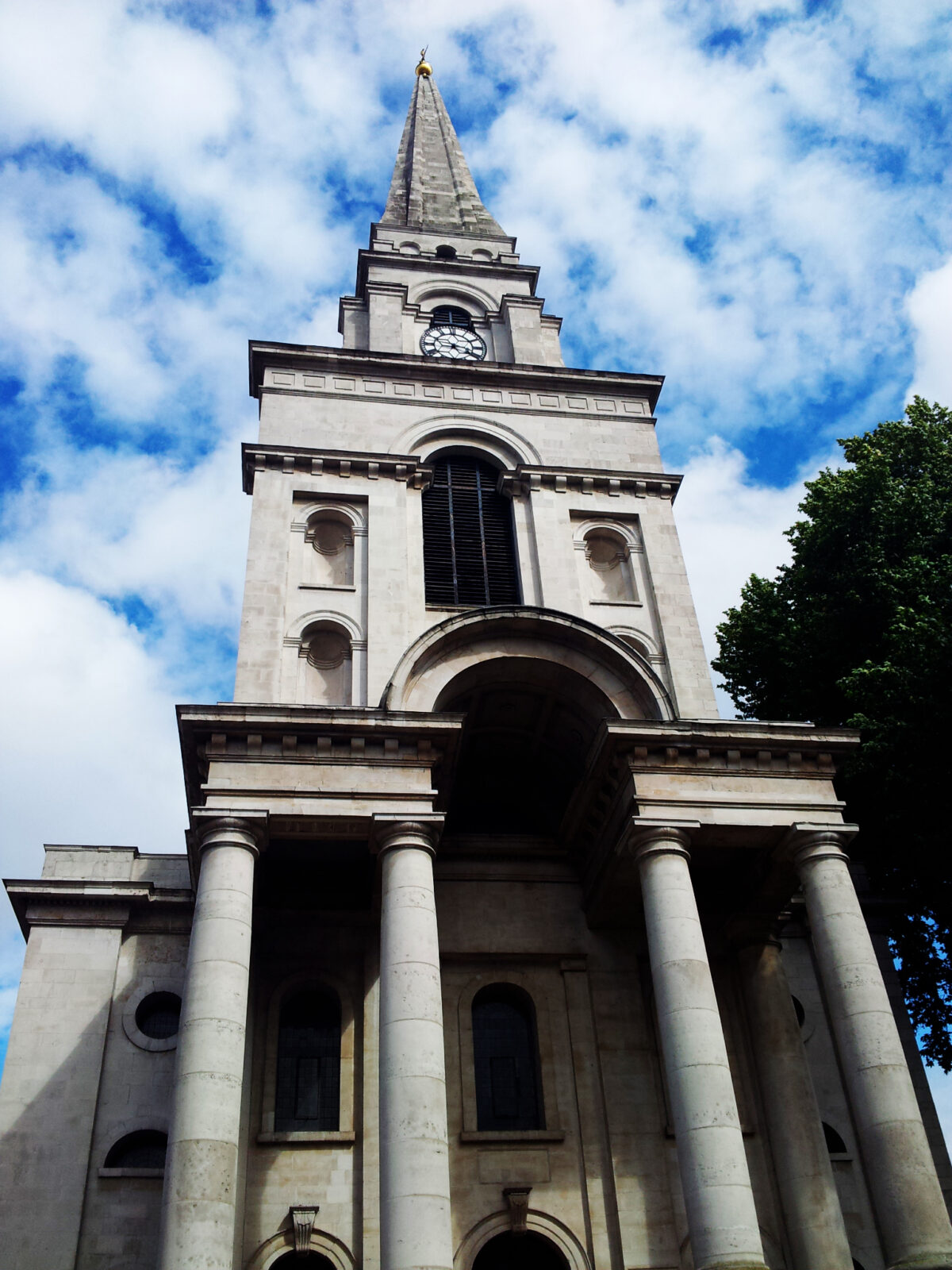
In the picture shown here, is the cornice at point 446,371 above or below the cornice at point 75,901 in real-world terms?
above

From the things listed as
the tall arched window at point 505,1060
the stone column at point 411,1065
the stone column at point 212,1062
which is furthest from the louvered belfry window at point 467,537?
the tall arched window at point 505,1060

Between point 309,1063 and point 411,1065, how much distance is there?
511cm

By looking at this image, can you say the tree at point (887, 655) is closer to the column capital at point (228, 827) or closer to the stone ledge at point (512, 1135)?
the stone ledge at point (512, 1135)

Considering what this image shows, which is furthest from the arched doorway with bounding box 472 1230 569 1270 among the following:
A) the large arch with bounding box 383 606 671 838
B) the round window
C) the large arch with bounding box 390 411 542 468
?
the large arch with bounding box 390 411 542 468

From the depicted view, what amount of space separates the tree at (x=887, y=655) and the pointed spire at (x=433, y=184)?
15.3 meters

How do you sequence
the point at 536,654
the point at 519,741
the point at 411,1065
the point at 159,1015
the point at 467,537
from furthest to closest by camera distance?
the point at 467,537
the point at 519,741
the point at 536,654
the point at 159,1015
the point at 411,1065

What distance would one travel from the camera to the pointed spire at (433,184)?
123 feet

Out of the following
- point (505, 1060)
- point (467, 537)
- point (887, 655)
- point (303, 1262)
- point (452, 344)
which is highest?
point (452, 344)

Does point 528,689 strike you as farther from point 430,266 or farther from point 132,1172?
point 430,266

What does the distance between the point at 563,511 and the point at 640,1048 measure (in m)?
12.1

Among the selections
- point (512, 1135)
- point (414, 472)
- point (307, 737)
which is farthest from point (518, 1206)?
point (414, 472)

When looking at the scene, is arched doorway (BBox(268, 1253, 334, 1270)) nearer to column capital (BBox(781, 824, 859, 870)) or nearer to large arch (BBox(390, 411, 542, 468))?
column capital (BBox(781, 824, 859, 870))

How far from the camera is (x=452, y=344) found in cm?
3262

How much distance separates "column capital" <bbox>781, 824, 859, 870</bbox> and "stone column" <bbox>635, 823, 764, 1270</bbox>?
2.12m
